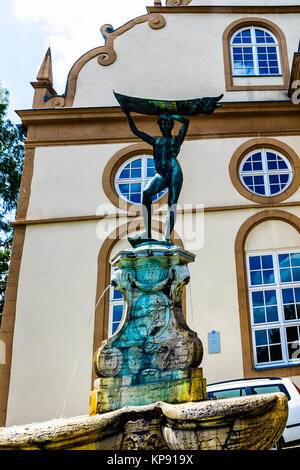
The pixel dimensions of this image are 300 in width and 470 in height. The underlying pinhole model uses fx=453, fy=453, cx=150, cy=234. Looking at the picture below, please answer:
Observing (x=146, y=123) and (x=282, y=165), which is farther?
(x=146, y=123)

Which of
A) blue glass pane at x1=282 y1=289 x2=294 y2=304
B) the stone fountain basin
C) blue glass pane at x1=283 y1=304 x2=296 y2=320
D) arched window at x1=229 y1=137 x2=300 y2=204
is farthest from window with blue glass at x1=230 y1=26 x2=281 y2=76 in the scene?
the stone fountain basin

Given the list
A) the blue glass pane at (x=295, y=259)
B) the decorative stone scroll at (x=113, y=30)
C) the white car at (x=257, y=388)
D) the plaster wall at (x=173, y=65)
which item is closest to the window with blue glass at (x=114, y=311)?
the white car at (x=257, y=388)

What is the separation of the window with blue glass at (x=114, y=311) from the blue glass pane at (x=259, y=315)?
2.93 m

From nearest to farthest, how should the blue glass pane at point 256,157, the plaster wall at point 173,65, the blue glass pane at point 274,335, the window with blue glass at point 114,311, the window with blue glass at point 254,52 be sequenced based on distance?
the blue glass pane at point 274,335
the window with blue glass at point 114,311
the blue glass pane at point 256,157
the plaster wall at point 173,65
the window with blue glass at point 254,52

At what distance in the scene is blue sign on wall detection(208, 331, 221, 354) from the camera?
30.7ft

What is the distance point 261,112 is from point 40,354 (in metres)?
8.04

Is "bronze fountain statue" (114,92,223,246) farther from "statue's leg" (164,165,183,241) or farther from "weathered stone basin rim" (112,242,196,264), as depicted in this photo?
"weathered stone basin rim" (112,242,196,264)

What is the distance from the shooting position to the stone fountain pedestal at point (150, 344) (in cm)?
455

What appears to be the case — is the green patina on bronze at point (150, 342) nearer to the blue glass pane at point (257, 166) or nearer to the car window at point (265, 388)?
the car window at point (265, 388)

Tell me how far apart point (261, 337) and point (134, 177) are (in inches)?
197

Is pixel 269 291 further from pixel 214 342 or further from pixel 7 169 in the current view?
pixel 7 169

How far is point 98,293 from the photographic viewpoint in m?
10.2

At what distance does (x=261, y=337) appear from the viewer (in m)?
9.69

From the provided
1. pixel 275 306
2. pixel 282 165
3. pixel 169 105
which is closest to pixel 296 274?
pixel 275 306
